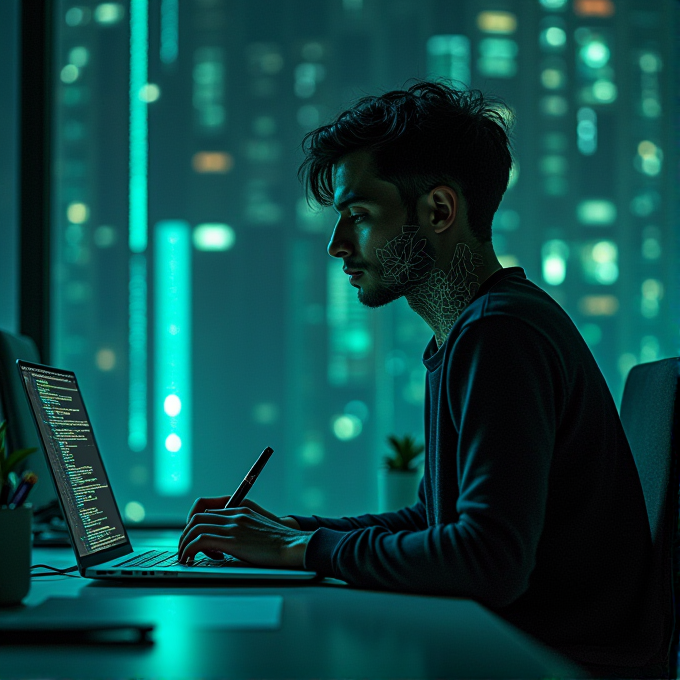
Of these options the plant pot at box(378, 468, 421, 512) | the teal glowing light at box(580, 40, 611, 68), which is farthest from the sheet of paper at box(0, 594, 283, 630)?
the teal glowing light at box(580, 40, 611, 68)

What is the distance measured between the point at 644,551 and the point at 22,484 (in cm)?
85

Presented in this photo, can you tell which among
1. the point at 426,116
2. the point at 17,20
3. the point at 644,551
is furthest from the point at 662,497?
the point at 17,20

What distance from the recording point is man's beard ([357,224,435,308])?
3.93ft

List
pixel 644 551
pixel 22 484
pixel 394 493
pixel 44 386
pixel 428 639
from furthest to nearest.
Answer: pixel 394 493 < pixel 44 386 < pixel 644 551 < pixel 22 484 < pixel 428 639

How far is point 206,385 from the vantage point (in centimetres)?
256

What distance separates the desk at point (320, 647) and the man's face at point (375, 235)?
1.77 feet

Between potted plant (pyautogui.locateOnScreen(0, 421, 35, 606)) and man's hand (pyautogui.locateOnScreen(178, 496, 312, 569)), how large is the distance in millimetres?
225

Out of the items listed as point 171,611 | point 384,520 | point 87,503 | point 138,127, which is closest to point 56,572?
point 87,503

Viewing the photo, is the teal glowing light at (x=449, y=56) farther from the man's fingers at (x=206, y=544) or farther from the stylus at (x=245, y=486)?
the man's fingers at (x=206, y=544)

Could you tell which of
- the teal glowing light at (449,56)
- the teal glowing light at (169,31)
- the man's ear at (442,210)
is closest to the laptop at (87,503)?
the man's ear at (442,210)

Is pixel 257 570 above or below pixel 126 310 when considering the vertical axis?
below

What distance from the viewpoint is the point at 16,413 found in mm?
1729

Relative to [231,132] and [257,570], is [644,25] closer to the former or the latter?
[231,132]

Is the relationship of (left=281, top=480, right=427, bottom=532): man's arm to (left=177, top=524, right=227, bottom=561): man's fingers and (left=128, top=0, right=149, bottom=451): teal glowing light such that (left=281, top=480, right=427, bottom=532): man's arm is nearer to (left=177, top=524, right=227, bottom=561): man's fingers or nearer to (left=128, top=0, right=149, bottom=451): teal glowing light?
(left=177, top=524, right=227, bottom=561): man's fingers
